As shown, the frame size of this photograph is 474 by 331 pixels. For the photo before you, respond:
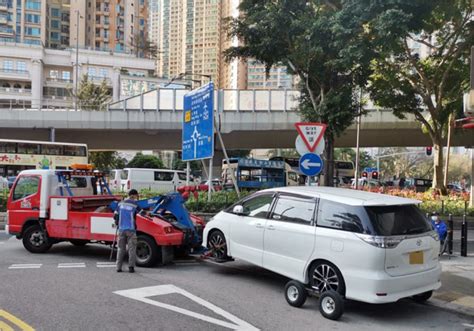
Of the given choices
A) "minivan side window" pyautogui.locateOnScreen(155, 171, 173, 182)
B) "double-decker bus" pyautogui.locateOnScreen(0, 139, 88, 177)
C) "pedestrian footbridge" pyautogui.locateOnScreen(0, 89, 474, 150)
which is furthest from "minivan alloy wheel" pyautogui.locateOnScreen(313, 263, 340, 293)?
"minivan side window" pyautogui.locateOnScreen(155, 171, 173, 182)

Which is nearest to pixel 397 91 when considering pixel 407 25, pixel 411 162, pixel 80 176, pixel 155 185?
pixel 407 25

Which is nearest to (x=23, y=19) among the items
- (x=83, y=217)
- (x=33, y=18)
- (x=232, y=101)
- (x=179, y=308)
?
(x=33, y=18)

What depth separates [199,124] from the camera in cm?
1531

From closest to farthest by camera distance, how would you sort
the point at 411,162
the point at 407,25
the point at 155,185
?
the point at 407,25
the point at 155,185
the point at 411,162

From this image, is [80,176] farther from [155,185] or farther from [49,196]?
[155,185]

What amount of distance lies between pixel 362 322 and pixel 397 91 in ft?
63.4

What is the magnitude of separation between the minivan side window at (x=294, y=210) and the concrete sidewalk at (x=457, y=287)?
236 centimetres

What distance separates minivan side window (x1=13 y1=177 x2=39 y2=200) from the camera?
10298 mm

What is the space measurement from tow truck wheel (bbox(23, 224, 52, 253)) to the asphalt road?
110cm

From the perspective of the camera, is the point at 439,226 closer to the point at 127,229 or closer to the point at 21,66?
the point at 127,229

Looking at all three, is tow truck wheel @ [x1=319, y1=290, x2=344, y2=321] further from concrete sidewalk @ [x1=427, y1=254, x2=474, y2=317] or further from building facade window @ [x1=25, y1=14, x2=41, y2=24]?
building facade window @ [x1=25, y1=14, x2=41, y2=24]

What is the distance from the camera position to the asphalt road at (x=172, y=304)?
5.92 meters

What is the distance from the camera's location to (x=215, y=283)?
8.04m

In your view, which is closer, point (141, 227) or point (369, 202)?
point (369, 202)
